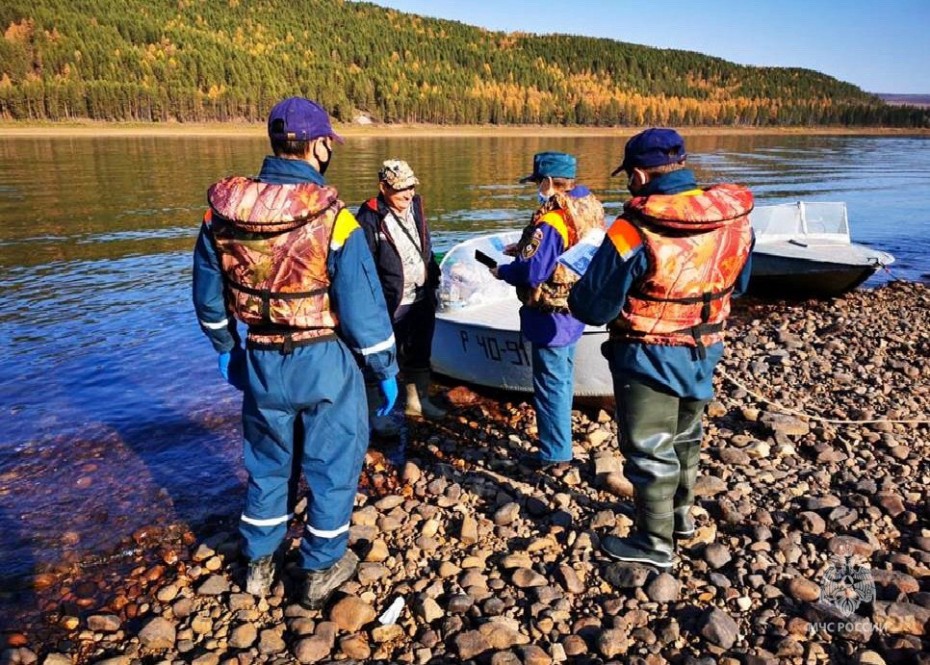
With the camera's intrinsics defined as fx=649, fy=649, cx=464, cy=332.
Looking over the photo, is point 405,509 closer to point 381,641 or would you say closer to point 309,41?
point 381,641

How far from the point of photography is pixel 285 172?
3262 millimetres

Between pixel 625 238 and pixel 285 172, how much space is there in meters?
1.77

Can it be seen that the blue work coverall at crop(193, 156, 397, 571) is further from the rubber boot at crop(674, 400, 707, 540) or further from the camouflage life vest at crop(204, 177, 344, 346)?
the rubber boot at crop(674, 400, 707, 540)

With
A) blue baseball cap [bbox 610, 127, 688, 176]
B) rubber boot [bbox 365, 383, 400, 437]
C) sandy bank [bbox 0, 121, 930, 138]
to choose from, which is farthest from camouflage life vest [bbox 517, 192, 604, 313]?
sandy bank [bbox 0, 121, 930, 138]

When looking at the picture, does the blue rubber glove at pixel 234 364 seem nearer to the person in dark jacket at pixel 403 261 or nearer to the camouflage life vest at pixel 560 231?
the person in dark jacket at pixel 403 261

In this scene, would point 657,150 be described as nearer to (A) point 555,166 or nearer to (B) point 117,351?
(A) point 555,166

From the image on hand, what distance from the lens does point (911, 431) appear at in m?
5.92

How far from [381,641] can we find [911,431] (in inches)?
204

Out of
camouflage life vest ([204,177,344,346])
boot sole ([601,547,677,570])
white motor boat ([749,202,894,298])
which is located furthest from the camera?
white motor boat ([749,202,894,298])

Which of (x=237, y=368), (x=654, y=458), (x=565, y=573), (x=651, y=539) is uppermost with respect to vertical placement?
(x=237, y=368)

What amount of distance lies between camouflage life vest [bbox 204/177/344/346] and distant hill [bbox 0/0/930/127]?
10349cm

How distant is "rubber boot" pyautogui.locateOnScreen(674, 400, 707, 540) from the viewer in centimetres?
385

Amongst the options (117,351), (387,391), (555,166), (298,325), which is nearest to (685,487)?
(387,391)

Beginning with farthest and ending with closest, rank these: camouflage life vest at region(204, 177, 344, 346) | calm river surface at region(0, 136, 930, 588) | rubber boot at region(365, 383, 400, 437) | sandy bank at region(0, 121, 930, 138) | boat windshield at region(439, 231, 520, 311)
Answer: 1. sandy bank at region(0, 121, 930, 138)
2. boat windshield at region(439, 231, 520, 311)
3. rubber boot at region(365, 383, 400, 437)
4. calm river surface at region(0, 136, 930, 588)
5. camouflage life vest at region(204, 177, 344, 346)
